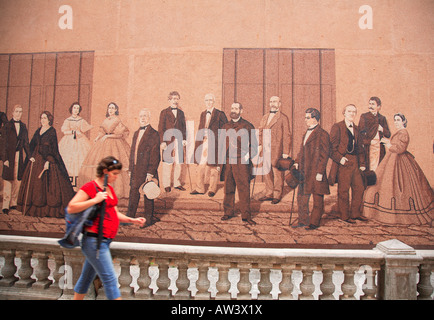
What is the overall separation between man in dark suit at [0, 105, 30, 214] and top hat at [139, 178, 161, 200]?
284 centimetres

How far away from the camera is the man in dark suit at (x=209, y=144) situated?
19.8ft

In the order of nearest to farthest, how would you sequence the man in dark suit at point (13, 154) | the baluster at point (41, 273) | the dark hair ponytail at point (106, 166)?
the dark hair ponytail at point (106, 166) < the baluster at point (41, 273) < the man in dark suit at point (13, 154)

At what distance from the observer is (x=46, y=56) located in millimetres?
6504

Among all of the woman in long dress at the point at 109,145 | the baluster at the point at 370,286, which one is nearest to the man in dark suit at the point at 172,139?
the woman in long dress at the point at 109,145

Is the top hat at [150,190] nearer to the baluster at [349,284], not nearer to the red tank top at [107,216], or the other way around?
Result: the red tank top at [107,216]

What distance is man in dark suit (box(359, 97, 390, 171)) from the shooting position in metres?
5.90

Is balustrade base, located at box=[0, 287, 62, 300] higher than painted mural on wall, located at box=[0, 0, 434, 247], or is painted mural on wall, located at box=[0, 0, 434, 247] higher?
painted mural on wall, located at box=[0, 0, 434, 247]

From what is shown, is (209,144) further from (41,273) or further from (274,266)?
(41,273)

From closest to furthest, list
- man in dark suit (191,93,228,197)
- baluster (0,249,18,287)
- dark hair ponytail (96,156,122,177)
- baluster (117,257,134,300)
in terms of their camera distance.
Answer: dark hair ponytail (96,156,122,177)
baluster (117,257,134,300)
baluster (0,249,18,287)
man in dark suit (191,93,228,197)

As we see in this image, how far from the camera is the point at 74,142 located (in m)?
6.29

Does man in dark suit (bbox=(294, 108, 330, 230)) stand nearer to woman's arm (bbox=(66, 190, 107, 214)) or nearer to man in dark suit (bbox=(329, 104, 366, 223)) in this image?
man in dark suit (bbox=(329, 104, 366, 223))

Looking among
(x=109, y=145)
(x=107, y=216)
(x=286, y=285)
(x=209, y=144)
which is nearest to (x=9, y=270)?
(x=107, y=216)

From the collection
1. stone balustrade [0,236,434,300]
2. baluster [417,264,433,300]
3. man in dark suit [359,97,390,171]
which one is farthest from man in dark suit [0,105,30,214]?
man in dark suit [359,97,390,171]

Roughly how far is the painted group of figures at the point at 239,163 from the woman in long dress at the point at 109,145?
0.07 ft
